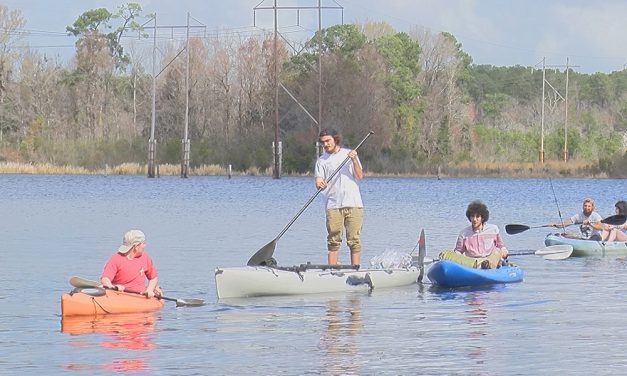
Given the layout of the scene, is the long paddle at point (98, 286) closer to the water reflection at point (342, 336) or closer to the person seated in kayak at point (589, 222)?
the water reflection at point (342, 336)

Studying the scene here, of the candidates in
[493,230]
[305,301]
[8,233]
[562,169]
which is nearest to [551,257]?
[493,230]

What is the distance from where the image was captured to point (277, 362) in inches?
526

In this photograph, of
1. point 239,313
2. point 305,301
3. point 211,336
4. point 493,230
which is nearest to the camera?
point 211,336

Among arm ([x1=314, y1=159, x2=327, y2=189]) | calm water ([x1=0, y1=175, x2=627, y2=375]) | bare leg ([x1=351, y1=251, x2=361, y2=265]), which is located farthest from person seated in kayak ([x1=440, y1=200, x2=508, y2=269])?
arm ([x1=314, y1=159, x2=327, y2=189])

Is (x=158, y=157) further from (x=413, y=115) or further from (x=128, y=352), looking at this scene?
(x=128, y=352)

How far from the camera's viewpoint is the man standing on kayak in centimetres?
1791

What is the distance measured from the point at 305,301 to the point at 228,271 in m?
1.07

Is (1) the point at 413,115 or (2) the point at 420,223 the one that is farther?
(1) the point at 413,115

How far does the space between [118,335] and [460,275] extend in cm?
598

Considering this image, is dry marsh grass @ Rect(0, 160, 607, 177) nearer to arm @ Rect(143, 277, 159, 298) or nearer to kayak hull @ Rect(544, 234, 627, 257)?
kayak hull @ Rect(544, 234, 627, 257)

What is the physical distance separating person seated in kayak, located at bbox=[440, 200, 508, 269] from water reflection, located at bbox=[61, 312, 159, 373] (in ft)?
15.9

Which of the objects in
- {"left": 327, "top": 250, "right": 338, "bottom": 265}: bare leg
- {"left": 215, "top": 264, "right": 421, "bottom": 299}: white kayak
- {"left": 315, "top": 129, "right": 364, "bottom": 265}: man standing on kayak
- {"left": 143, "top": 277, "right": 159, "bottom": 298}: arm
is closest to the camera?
{"left": 143, "top": 277, "right": 159, "bottom": 298}: arm

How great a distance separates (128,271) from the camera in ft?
52.6

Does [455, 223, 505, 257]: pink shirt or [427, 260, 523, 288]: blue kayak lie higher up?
[455, 223, 505, 257]: pink shirt
